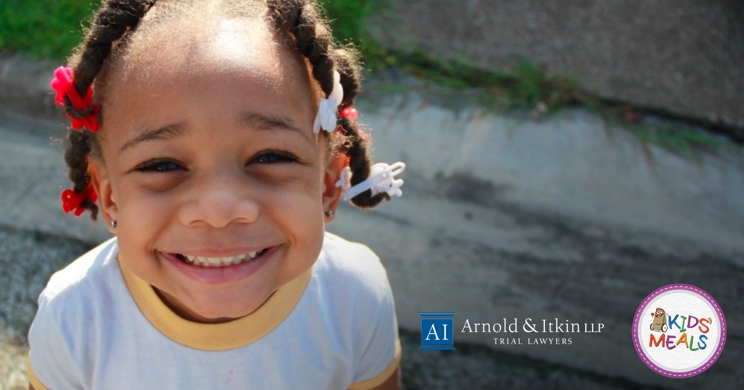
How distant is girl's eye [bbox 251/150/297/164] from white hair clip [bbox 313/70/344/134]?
0.27 ft

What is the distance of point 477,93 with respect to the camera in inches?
121

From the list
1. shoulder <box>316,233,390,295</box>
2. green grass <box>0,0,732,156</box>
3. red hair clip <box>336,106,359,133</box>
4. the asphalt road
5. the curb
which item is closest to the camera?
red hair clip <box>336,106,359,133</box>

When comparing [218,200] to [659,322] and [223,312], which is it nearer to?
[223,312]

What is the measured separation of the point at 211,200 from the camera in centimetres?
143

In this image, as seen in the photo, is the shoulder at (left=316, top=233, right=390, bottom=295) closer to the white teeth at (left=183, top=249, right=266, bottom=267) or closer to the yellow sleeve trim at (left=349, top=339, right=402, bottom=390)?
the yellow sleeve trim at (left=349, top=339, right=402, bottom=390)

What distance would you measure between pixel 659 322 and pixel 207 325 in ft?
4.45

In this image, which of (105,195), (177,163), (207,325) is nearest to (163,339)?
(207,325)

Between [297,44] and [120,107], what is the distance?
363 mm

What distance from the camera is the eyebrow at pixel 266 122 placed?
1465 mm

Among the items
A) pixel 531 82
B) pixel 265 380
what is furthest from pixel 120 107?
pixel 531 82

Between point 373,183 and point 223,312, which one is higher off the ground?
point 373,183

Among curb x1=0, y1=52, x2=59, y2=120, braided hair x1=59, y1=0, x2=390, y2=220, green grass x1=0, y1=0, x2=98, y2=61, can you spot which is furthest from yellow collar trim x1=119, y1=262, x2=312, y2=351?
green grass x1=0, y1=0, x2=98, y2=61

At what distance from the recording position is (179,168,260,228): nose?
4.71 ft

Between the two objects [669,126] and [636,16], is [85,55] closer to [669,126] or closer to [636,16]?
[669,126]
